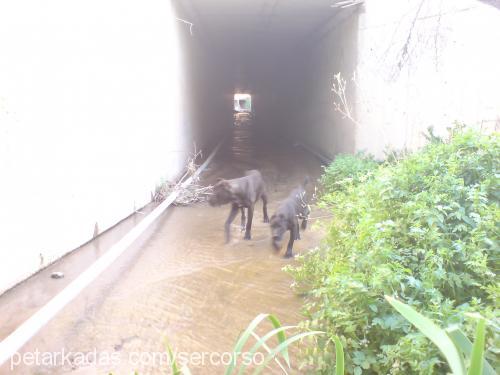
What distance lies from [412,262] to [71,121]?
4.06 m

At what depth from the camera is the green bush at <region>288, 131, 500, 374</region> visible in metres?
2.32

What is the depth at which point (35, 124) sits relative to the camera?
4.19m

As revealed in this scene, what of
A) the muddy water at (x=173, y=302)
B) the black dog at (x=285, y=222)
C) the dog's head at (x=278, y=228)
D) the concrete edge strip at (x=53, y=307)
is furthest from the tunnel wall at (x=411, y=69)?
the concrete edge strip at (x=53, y=307)

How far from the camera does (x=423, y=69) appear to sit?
7488mm

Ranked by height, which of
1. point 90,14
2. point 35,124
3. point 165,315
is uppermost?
point 90,14

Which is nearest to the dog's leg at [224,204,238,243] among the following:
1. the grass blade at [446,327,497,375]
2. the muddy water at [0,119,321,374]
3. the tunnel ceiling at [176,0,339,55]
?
the muddy water at [0,119,321,374]

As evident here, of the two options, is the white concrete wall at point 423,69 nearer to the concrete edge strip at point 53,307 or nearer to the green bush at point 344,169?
the green bush at point 344,169

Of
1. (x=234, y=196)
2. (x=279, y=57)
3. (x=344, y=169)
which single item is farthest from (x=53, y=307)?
(x=279, y=57)

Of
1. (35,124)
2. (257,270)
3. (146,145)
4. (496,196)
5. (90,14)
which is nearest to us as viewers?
(496,196)

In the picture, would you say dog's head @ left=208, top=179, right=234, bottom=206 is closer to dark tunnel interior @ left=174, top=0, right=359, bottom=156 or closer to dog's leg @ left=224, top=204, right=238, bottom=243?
dog's leg @ left=224, top=204, right=238, bottom=243

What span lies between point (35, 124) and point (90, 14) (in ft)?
6.49

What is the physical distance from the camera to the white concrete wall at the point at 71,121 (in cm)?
386

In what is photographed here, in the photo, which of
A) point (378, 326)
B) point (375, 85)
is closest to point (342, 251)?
point (378, 326)

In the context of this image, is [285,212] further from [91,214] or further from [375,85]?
[375,85]
